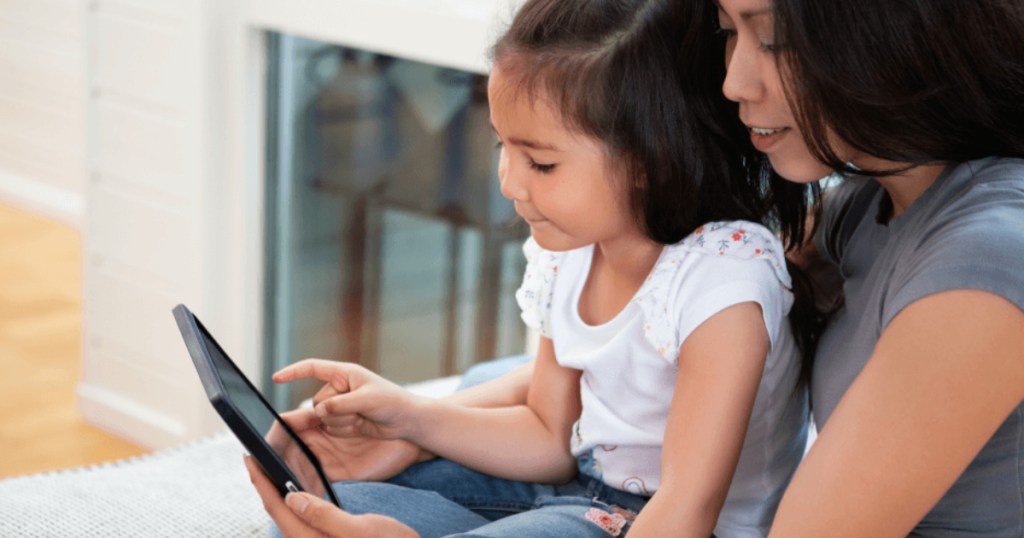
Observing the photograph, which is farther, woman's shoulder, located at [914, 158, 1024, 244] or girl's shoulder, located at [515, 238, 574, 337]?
girl's shoulder, located at [515, 238, 574, 337]

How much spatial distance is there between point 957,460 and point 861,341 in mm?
162

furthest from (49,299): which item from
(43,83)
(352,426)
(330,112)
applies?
(352,426)

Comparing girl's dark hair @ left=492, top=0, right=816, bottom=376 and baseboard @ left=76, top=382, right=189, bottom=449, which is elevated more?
girl's dark hair @ left=492, top=0, right=816, bottom=376

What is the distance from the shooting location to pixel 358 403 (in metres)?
1.31

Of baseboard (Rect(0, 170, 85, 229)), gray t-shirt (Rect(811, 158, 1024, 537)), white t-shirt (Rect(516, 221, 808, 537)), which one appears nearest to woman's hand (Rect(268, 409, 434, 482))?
white t-shirt (Rect(516, 221, 808, 537))

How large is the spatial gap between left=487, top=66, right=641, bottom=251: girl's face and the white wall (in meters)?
3.12

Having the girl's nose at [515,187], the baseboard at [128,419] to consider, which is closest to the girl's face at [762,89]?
the girl's nose at [515,187]

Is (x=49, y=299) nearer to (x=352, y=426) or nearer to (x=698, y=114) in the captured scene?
(x=352, y=426)

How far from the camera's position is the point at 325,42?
2.43m

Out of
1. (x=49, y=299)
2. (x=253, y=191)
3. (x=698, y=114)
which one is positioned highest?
(x=698, y=114)

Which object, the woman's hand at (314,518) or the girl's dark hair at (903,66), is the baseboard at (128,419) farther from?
the girl's dark hair at (903,66)

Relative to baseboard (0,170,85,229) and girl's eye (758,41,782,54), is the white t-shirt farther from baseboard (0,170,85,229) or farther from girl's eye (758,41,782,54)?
baseboard (0,170,85,229)

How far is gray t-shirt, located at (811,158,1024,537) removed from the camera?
37.0 inches

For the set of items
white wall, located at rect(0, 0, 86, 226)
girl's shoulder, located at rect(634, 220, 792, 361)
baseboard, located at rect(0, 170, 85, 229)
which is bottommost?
baseboard, located at rect(0, 170, 85, 229)
